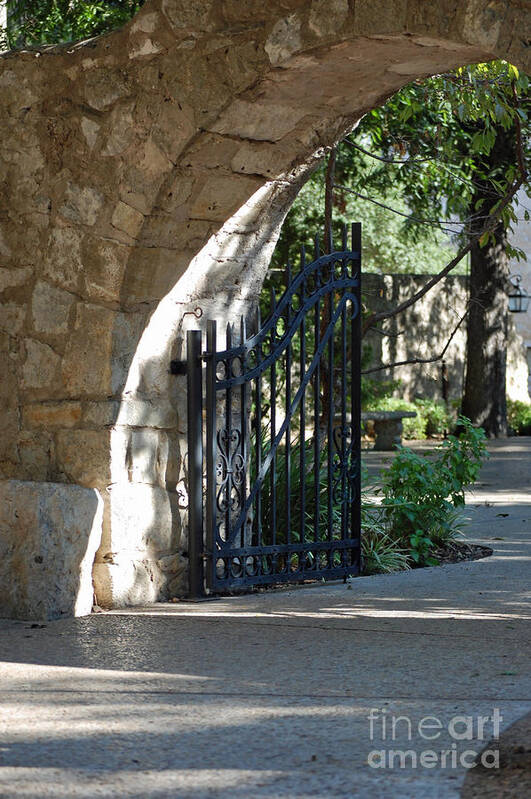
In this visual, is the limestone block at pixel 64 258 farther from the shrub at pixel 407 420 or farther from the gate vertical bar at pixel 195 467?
the shrub at pixel 407 420

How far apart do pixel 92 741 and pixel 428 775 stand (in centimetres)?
87

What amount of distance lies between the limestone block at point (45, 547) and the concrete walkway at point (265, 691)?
4.7 inches

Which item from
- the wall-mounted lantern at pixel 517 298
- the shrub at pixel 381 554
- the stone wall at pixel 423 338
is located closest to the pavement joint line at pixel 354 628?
the shrub at pixel 381 554

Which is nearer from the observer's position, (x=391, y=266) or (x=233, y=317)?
(x=233, y=317)

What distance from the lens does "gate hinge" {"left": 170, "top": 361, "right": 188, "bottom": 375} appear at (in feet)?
17.0

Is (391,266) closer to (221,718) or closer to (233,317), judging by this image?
(233,317)

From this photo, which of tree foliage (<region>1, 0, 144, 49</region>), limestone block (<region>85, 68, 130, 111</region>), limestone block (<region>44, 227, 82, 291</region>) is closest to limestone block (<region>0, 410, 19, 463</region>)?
limestone block (<region>44, 227, 82, 291</region>)

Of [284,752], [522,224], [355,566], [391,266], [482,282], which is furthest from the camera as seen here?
[391,266]

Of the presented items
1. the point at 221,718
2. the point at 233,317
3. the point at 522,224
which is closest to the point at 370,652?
the point at 221,718

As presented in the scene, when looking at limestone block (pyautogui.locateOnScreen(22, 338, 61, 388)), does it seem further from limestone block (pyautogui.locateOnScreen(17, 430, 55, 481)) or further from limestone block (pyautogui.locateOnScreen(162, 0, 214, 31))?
limestone block (pyautogui.locateOnScreen(162, 0, 214, 31))

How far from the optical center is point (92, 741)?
116 inches

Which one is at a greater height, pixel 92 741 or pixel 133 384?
pixel 133 384

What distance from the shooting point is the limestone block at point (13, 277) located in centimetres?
504

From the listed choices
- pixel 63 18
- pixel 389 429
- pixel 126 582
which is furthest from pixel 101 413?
pixel 389 429
